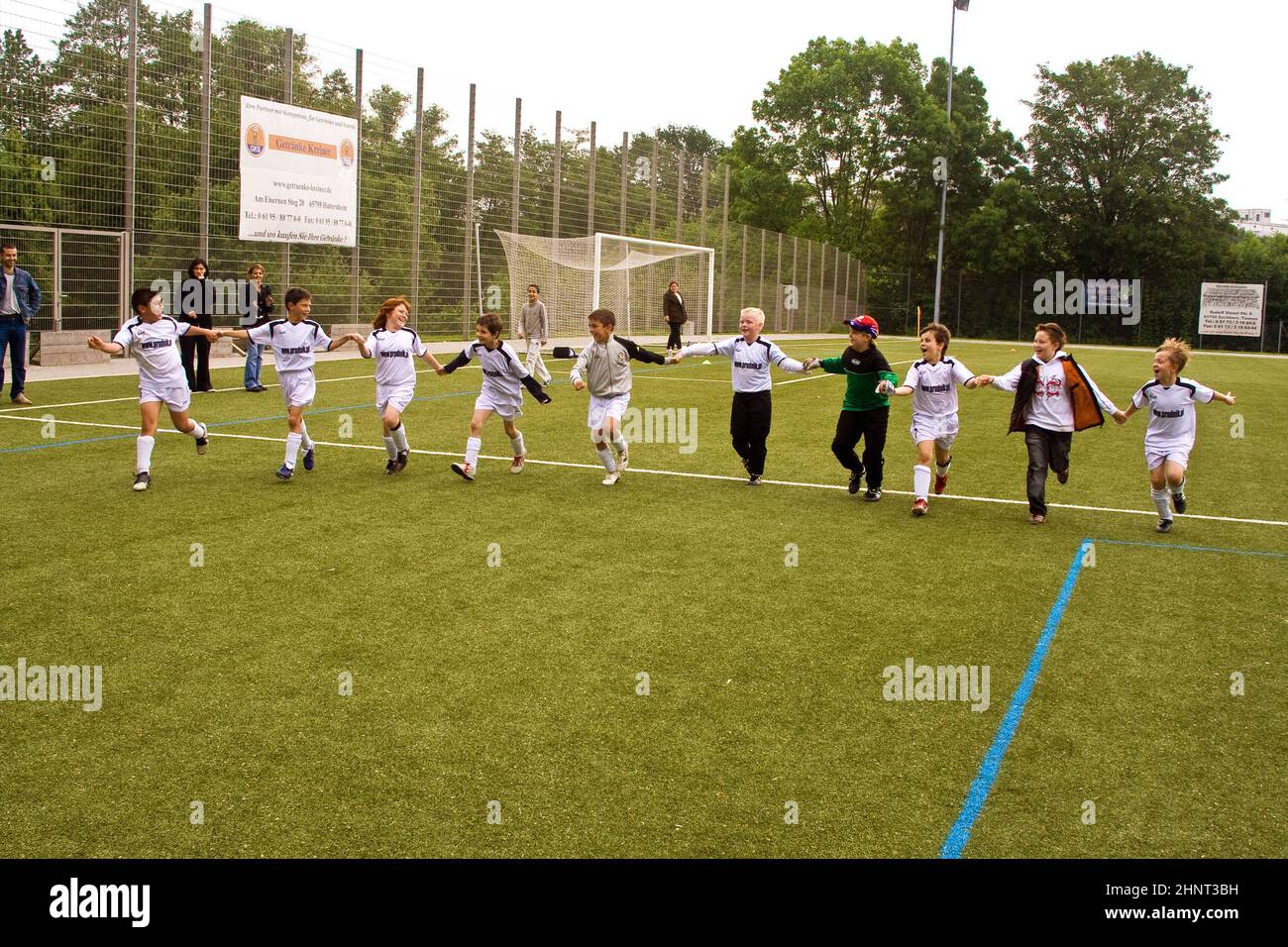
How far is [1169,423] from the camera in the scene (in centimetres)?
974

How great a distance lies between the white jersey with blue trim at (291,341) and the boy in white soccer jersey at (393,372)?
560 mm

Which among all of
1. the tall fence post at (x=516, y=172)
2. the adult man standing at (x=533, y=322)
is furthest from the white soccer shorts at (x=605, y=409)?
the tall fence post at (x=516, y=172)

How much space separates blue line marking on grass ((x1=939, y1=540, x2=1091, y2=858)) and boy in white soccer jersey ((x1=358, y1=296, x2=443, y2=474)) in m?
6.62

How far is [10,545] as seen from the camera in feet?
26.9

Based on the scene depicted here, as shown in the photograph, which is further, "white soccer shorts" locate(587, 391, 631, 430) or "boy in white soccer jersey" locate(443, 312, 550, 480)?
"boy in white soccer jersey" locate(443, 312, 550, 480)

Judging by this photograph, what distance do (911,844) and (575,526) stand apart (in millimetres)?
5498

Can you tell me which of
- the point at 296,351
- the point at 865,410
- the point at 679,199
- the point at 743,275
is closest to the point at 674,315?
the point at 679,199

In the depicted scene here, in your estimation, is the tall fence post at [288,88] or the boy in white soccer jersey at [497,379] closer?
the boy in white soccer jersey at [497,379]

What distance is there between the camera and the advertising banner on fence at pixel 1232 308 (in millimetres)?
52938

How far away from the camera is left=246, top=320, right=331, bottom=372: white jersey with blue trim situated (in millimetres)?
11523

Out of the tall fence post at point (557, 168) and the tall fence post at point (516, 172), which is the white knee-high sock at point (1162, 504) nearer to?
the tall fence post at point (516, 172)

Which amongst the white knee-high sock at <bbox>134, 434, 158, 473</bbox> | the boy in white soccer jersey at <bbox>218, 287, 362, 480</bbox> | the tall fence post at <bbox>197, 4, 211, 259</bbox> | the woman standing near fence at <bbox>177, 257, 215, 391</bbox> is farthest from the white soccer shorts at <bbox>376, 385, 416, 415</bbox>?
the tall fence post at <bbox>197, 4, 211, 259</bbox>

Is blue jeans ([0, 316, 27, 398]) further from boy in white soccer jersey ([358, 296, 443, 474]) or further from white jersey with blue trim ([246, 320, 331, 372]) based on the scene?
boy in white soccer jersey ([358, 296, 443, 474])

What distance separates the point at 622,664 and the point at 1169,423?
19.8ft
